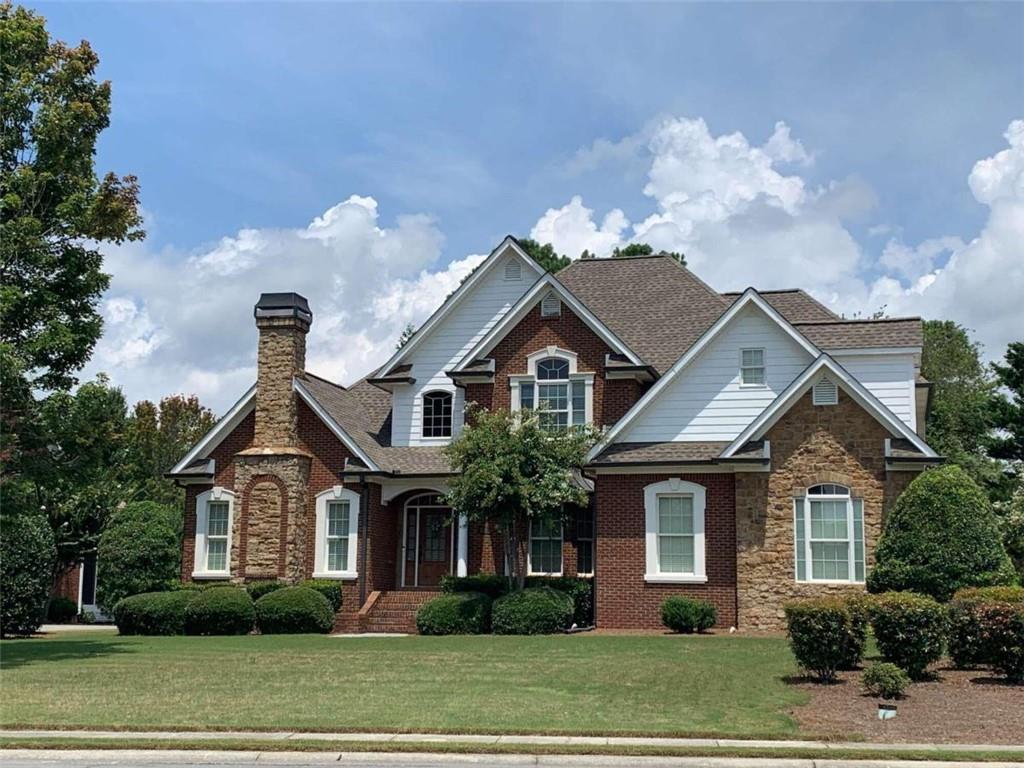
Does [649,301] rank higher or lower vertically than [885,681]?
higher

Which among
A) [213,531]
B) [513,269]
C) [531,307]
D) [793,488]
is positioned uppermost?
[513,269]

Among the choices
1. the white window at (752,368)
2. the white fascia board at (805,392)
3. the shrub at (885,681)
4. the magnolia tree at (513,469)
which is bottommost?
the shrub at (885,681)

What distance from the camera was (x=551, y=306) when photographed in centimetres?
2955

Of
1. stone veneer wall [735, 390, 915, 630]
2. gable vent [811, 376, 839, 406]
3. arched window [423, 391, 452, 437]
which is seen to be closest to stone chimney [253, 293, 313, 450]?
arched window [423, 391, 452, 437]

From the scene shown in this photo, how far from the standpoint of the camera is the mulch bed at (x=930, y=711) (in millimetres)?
12031

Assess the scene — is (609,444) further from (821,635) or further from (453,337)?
(821,635)

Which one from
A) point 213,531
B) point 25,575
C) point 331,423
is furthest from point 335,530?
point 25,575

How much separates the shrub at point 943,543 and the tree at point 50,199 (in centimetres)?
1607

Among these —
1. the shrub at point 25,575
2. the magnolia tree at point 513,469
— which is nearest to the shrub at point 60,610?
the shrub at point 25,575

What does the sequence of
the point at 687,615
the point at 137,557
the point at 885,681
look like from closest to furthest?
the point at 885,681
the point at 687,615
the point at 137,557

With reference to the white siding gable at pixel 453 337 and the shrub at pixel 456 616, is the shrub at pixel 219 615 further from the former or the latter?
the white siding gable at pixel 453 337

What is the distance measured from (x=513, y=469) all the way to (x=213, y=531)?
1010 cm

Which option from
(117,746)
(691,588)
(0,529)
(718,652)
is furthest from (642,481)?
(117,746)

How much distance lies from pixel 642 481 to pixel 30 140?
49.4 feet
